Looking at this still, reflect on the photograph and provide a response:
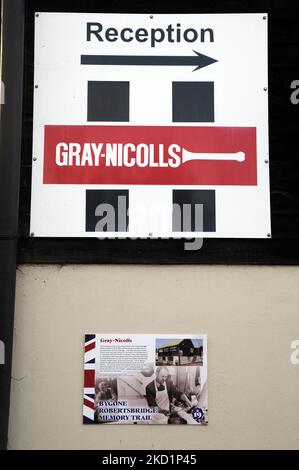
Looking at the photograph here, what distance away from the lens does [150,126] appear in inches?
109

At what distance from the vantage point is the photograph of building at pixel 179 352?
261 centimetres

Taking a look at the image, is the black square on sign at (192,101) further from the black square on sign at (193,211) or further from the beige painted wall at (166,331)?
the beige painted wall at (166,331)

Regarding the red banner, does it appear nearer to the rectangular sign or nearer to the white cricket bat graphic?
the white cricket bat graphic

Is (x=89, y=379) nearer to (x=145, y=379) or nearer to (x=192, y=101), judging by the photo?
(x=145, y=379)

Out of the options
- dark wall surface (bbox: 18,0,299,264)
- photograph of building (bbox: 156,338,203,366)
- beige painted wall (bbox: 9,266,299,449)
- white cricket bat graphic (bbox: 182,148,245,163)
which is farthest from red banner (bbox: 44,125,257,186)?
photograph of building (bbox: 156,338,203,366)

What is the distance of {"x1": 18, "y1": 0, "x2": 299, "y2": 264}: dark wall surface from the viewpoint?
2.69 meters

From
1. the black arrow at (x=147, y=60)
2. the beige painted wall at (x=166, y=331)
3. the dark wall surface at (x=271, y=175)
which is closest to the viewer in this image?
the beige painted wall at (x=166, y=331)

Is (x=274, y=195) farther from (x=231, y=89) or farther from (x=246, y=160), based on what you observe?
(x=231, y=89)

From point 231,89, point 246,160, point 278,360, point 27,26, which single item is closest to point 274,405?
point 278,360

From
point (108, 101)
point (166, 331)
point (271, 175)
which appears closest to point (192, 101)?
point (108, 101)

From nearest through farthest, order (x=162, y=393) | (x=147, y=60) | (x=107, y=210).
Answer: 1. (x=162, y=393)
2. (x=107, y=210)
3. (x=147, y=60)

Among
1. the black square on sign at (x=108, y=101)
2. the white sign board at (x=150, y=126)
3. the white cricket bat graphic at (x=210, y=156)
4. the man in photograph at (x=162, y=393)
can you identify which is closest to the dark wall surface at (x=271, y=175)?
the white sign board at (x=150, y=126)

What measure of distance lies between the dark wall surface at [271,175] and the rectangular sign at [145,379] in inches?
14.7

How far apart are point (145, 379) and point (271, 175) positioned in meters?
1.10
